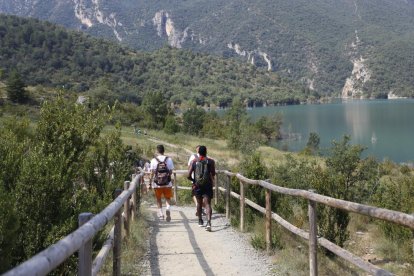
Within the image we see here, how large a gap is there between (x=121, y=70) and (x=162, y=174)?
134 m

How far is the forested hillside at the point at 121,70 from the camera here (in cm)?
10581

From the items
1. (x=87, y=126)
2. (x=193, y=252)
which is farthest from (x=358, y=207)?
(x=87, y=126)

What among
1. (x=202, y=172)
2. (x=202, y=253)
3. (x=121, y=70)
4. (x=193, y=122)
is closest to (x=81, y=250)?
(x=202, y=253)

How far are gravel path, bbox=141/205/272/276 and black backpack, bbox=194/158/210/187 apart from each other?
934 mm

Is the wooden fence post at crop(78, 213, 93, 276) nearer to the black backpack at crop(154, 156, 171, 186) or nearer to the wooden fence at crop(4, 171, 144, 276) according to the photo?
the wooden fence at crop(4, 171, 144, 276)

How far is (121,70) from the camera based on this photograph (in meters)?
139

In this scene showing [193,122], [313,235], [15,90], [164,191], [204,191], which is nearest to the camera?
[313,235]

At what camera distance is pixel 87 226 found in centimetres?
292

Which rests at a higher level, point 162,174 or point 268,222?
point 162,174

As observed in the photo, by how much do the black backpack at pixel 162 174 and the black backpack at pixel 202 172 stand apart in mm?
1081

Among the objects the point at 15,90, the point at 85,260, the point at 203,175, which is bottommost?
the point at 203,175

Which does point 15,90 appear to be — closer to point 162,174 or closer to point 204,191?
point 162,174

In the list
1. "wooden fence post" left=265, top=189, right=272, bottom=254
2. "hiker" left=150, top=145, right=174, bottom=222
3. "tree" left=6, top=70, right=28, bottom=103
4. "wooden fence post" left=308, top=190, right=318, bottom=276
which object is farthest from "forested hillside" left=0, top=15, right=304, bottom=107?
"wooden fence post" left=308, top=190, right=318, bottom=276

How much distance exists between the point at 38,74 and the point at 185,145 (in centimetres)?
6954
